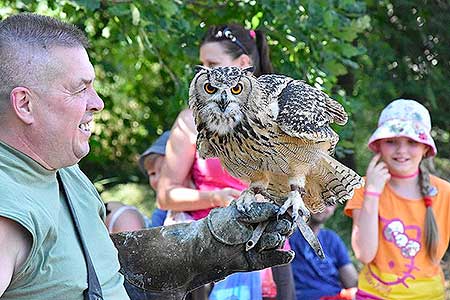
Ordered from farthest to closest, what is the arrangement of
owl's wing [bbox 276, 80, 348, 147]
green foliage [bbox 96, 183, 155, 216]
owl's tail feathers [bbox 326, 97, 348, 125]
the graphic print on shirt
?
green foliage [bbox 96, 183, 155, 216] < the graphic print on shirt < owl's tail feathers [bbox 326, 97, 348, 125] < owl's wing [bbox 276, 80, 348, 147]

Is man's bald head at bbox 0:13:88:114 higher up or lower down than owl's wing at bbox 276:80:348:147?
higher up

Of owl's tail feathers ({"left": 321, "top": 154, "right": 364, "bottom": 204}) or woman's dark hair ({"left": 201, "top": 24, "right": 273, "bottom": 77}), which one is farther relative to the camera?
woman's dark hair ({"left": 201, "top": 24, "right": 273, "bottom": 77})

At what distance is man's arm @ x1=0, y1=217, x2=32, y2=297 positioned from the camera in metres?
1.79

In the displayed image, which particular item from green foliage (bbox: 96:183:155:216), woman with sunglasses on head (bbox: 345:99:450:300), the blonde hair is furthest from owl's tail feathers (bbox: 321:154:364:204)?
green foliage (bbox: 96:183:155:216)

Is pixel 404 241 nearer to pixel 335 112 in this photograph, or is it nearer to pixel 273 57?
pixel 335 112

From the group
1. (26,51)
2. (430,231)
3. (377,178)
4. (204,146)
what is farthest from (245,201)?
(430,231)

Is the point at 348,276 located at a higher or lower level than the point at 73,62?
A: lower

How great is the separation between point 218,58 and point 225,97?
2.64 feet

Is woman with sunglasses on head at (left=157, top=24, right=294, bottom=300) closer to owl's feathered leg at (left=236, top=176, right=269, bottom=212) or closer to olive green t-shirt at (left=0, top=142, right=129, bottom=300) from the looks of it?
owl's feathered leg at (left=236, top=176, right=269, bottom=212)

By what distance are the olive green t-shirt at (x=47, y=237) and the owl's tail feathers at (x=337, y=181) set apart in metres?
0.89

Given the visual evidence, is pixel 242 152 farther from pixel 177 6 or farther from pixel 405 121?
pixel 177 6

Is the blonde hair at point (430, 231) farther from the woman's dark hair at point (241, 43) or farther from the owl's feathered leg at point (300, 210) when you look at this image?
the owl's feathered leg at point (300, 210)

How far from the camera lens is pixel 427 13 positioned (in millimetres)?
5633

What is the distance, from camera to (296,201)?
258 centimetres
